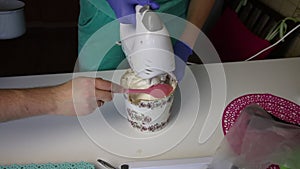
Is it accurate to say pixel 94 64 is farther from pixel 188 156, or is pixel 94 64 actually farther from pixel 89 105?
pixel 188 156

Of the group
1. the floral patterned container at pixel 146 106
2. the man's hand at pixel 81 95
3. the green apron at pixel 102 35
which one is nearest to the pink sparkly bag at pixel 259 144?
the floral patterned container at pixel 146 106

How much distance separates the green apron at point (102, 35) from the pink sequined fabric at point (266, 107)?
0.29 metres

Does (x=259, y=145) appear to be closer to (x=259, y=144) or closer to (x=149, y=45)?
(x=259, y=144)

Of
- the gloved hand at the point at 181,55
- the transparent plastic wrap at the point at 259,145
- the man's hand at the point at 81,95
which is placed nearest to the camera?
the transparent plastic wrap at the point at 259,145

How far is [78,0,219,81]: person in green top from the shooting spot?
2.95ft

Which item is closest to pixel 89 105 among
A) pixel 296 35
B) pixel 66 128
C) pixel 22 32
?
pixel 66 128

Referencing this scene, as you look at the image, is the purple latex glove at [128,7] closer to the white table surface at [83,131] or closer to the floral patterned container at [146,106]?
the floral patterned container at [146,106]

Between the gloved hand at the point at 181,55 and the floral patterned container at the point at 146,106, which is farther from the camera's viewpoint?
the gloved hand at the point at 181,55

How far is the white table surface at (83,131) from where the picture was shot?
66 cm

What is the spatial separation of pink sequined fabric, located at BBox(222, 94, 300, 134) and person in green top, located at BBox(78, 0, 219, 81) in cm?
18

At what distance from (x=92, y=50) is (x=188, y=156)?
0.41 meters

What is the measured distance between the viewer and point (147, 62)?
24.0 inches

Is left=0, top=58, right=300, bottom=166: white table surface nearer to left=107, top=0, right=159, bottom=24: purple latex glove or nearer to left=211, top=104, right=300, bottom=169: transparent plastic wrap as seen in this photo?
left=211, top=104, right=300, bottom=169: transparent plastic wrap

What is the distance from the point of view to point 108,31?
90cm
